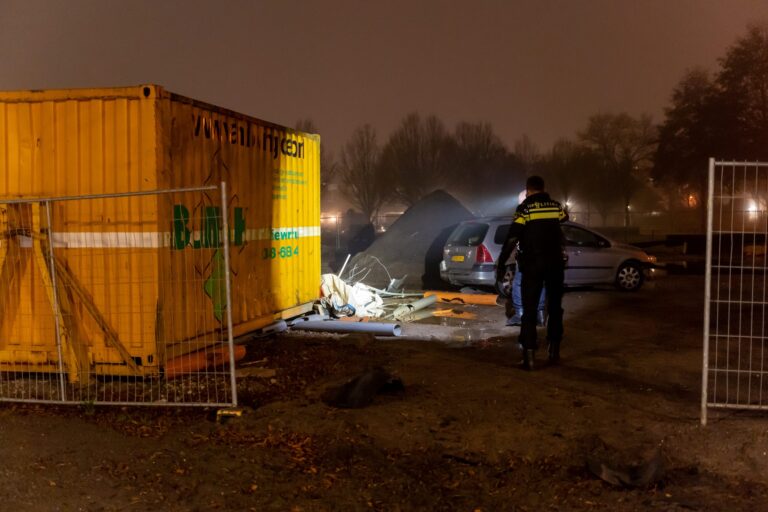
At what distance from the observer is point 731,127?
39.0 m

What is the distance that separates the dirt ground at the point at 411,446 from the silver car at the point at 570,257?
631cm

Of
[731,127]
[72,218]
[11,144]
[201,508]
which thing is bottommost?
[201,508]

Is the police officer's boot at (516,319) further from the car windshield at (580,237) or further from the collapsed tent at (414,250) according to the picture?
the collapsed tent at (414,250)

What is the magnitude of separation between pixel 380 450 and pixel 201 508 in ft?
4.67

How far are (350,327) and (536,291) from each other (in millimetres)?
3231

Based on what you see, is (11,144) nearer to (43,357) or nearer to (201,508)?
(43,357)

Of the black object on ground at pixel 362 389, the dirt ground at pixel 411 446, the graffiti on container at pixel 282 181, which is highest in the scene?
the graffiti on container at pixel 282 181

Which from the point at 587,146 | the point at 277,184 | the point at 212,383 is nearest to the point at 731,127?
the point at 587,146

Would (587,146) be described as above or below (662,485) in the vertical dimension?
above

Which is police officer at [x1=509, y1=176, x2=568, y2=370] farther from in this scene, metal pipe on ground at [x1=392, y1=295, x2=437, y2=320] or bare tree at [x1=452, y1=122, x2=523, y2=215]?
bare tree at [x1=452, y1=122, x2=523, y2=215]

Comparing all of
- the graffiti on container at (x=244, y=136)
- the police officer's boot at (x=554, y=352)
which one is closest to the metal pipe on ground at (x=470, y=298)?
the graffiti on container at (x=244, y=136)

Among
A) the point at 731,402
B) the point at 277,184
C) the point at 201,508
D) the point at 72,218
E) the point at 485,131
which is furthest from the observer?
the point at 485,131

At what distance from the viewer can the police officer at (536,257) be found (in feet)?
24.3

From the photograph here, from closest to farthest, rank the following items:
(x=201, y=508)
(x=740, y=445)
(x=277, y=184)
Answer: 1. (x=201, y=508)
2. (x=740, y=445)
3. (x=277, y=184)
